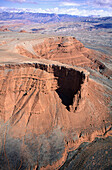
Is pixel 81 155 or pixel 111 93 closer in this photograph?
pixel 81 155

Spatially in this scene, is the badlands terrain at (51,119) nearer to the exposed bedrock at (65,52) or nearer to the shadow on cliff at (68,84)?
the shadow on cliff at (68,84)

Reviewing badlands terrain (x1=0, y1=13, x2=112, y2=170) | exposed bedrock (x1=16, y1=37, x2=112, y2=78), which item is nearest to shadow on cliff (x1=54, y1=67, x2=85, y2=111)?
badlands terrain (x1=0, y1=13, x2=112, y2=170)

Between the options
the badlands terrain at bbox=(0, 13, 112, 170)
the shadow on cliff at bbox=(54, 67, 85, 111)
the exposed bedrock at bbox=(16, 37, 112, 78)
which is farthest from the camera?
the exposed bedrock at bbox=(16, 37, 112, 78)

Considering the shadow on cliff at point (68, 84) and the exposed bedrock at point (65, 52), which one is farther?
the exposed bedrock at point (65, 52)

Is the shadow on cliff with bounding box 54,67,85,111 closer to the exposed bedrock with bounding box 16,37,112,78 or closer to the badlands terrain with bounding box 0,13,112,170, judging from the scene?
the badlands terrain with bounding box 0,13,112,170

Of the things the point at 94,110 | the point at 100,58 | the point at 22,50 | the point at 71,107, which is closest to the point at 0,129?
the point at 71,107

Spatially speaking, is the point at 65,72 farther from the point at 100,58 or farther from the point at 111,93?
the point at 100,58

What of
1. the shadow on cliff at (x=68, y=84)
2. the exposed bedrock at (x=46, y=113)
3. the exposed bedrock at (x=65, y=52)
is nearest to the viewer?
the exposed bedrock at (x=46, y=113)

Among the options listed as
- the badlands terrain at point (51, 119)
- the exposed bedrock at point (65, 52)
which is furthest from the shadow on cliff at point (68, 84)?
the exposed bedrock at point (65, 52)
